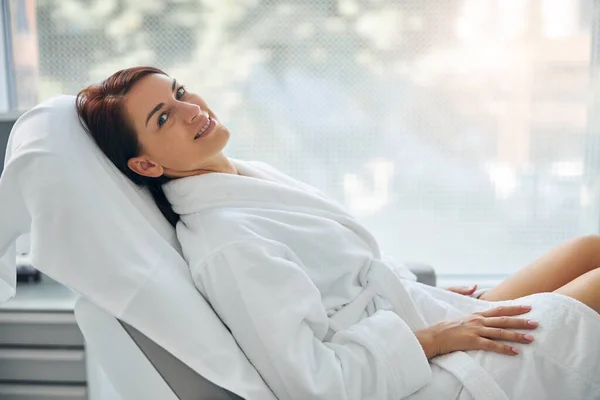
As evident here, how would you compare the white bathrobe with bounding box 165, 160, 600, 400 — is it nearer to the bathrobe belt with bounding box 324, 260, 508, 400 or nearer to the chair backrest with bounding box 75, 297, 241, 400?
the bathrobe belt with bounding box 324, 260, 508, 400

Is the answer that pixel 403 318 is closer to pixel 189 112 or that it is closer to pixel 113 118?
pixel 189 112

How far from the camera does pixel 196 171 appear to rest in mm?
1437

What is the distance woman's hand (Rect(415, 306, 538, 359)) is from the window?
1013mm

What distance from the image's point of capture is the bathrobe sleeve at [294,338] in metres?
1.16

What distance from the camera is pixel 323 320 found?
127 cm

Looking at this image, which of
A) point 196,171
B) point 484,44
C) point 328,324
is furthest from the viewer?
point 484,44

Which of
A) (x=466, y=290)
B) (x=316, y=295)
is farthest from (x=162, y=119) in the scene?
(x=466, y=290)

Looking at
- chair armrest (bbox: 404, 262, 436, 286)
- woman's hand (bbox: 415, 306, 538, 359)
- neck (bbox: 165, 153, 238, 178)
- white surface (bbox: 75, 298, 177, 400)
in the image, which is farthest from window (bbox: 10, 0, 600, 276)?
white surface (bbox: 75, 298, 177, 400)

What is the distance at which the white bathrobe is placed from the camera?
1177 millimetres

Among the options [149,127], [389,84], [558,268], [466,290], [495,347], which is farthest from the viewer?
[389,84]

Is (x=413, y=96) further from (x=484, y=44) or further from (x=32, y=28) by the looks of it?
(x=32, y=28)

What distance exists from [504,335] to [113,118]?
876 mm

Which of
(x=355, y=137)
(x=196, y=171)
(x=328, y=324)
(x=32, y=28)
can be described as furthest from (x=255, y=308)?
Answer: (x=32, y=28)

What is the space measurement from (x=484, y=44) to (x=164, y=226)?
1342 mm
